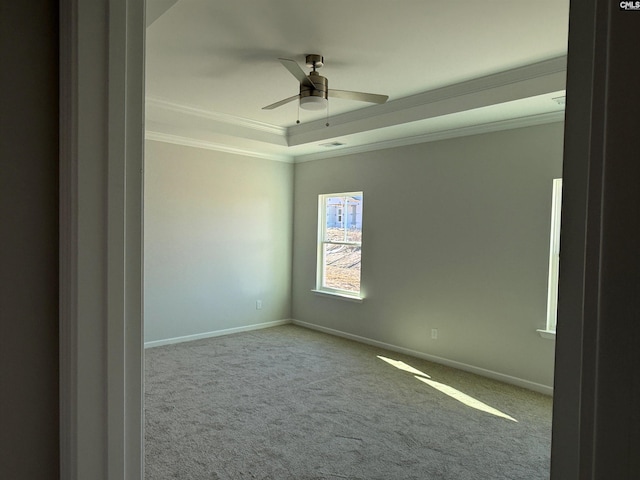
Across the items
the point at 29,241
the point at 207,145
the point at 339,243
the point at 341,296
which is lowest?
the point at 341,296

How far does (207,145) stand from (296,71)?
9.79ft

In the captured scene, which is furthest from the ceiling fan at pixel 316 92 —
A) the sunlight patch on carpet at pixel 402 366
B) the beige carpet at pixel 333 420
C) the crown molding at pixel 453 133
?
the sunlight patch on carpet at pixel 402 366

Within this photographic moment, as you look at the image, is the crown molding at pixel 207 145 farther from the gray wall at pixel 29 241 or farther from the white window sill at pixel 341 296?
the gray wall at pixel 29 241

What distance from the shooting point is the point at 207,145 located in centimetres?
555

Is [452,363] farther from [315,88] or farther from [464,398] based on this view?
[315,88]

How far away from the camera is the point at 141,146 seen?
98cm

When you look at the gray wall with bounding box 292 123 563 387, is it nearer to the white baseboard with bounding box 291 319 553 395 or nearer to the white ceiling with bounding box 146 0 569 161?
the white baseboard with bounding box 291 319 553 395

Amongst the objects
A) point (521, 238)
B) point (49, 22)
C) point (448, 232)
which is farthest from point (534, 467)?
point (49, 22)

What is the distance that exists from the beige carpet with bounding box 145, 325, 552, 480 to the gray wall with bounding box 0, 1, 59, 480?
1.90m

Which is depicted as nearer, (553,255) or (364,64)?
(364,64)

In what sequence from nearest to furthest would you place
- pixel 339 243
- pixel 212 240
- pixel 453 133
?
1. pixel 453 133
2. pixel 212 240
3. pixel 339 243

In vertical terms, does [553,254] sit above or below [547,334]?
above

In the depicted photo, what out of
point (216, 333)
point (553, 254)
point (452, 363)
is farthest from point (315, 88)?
point (216, 333)

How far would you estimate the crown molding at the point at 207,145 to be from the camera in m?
5.11
